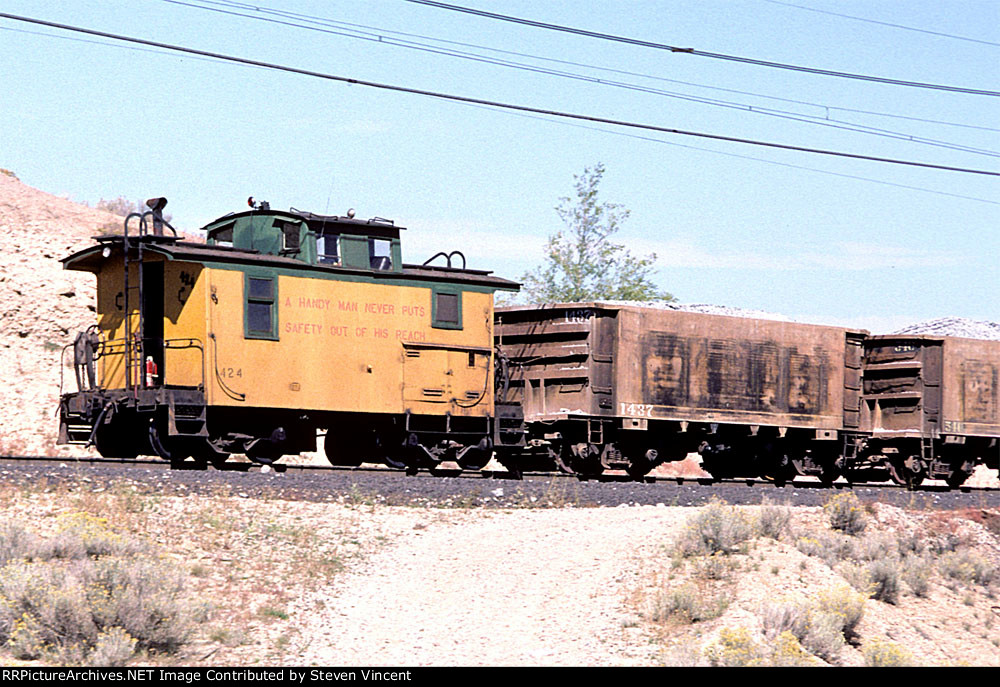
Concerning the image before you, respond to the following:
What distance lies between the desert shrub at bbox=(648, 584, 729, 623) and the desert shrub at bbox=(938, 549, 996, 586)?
175 inches

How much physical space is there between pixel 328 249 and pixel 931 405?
46.6 ft

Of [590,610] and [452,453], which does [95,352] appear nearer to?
[452,453]

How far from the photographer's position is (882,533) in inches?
615

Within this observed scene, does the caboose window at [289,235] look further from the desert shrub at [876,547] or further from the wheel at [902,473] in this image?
the wheel at [902,473]

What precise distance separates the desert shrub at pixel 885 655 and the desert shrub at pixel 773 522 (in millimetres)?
2714

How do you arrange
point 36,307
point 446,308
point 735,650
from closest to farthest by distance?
point 735,650, point 446,308, point 36,307

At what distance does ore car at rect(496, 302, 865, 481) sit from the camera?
21.4 meters

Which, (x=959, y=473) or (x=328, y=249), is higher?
(x=328, y=249)

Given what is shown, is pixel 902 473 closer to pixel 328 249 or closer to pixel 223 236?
pixel 328 249

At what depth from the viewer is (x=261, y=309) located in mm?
17672

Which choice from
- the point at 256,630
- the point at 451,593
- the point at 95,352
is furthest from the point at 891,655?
the point at 95,352

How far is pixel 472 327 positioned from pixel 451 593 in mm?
7627

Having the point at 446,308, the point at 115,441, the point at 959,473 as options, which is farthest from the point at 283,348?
the point at 959,473
